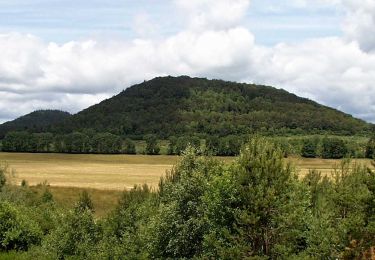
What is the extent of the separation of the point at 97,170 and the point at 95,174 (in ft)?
34.3

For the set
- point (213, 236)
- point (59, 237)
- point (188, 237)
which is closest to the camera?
point (213, 236)

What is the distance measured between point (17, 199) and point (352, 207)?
73226 millimetres

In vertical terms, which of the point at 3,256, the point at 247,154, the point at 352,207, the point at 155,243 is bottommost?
the point at 3,256

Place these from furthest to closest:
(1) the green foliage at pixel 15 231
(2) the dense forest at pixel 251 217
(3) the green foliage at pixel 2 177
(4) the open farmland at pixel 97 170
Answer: (4) the open farmland at pixel 97 170
(3) the green foliage at pixel 2 177
(1) the green foliage at pixel 15 231
(2) the dense forest at pixel 251 217

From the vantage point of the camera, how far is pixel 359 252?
37.2m

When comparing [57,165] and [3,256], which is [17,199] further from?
[57,165]

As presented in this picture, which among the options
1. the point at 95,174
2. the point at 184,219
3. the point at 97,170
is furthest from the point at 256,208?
the point at 97,170

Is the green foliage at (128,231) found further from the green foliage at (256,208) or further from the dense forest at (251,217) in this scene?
the green foliage at (256,208)

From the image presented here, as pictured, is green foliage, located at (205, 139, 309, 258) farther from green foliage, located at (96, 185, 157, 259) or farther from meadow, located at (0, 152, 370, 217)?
meadow, located at (0, 152, 370, 217)

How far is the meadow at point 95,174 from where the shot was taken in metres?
125

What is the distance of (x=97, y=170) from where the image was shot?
17100cm

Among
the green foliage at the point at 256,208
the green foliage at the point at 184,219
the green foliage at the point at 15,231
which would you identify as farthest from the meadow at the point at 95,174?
the green foliage at the point at 256,208

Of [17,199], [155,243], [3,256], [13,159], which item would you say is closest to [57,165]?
[13,159]

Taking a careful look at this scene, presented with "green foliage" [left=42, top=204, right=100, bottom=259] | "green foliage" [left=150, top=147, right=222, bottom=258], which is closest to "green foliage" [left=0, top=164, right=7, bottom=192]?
"green foliage" [left=42, top=204, right=100, bottom=259]
